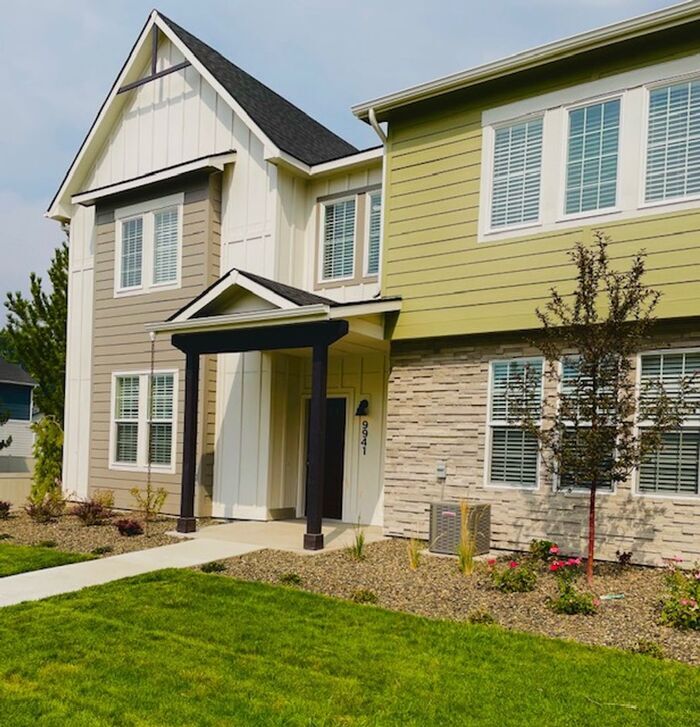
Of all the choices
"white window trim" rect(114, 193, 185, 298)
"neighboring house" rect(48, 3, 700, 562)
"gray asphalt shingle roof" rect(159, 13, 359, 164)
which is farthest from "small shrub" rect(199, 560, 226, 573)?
"gray asphalt shingle roof" rect(159, 13, 359, 164)

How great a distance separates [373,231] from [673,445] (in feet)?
19.3

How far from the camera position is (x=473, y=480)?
31.8ft

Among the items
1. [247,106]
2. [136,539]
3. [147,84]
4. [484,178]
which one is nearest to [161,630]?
[136,539]

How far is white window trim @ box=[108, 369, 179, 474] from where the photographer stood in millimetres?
13117

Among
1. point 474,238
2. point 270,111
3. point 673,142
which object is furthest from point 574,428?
point 270,111

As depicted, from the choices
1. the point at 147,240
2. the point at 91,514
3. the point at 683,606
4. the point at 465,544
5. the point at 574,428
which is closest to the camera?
the point at 683,606

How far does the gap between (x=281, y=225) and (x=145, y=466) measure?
5050 millimetres

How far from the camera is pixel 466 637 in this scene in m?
5.89

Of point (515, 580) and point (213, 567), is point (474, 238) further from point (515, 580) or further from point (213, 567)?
point (213, 567)

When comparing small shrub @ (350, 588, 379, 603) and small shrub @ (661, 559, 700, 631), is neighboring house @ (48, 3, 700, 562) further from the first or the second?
small shrub @ (350, 588, 379, 603)

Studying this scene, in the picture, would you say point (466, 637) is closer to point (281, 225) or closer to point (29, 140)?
point (281, 225)

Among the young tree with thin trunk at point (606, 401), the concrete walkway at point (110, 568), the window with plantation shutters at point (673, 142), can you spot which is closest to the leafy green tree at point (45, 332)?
the concrete walkway at point (110, 568)

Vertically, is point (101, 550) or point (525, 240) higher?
point (525, 240)

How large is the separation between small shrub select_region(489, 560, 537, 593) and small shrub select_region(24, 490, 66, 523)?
789cm
